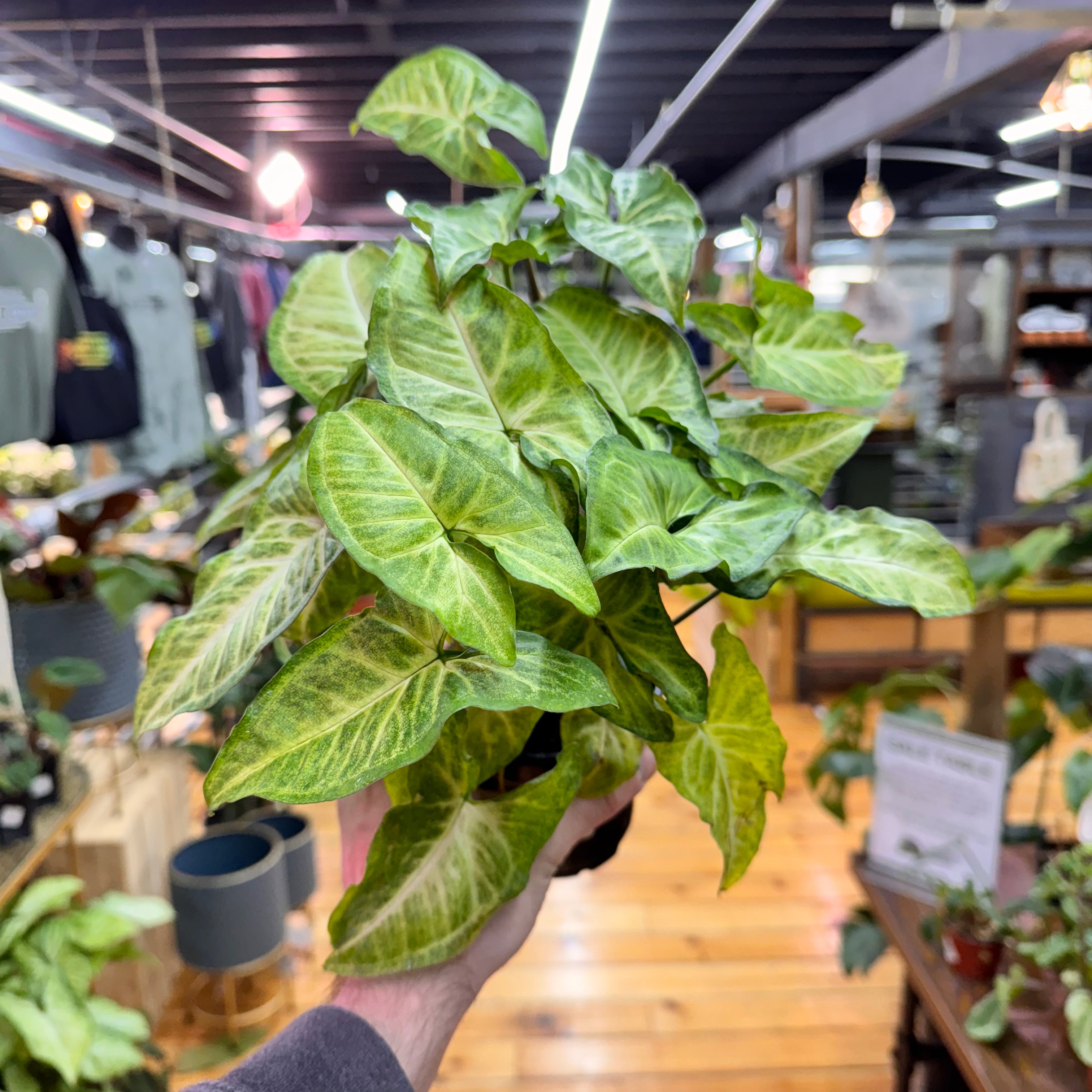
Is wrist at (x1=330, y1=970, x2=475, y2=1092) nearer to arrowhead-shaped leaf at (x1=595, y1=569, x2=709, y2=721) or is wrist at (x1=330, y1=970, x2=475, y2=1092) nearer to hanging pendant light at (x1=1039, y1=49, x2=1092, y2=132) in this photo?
arrowhead-shaped leaf at (x1=595, y1=569, x2=709, y2=721)

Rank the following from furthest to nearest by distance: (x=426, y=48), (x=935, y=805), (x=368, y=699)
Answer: (x=426, y=48)
(x=935, y=805)
(x=368, y=699)

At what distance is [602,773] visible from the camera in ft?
2.59

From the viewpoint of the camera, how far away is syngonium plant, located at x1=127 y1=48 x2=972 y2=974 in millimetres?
507

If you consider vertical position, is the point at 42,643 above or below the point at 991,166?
below

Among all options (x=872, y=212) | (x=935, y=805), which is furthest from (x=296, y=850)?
(x=872, y=212)

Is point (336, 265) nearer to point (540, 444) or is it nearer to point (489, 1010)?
point (540, 444)

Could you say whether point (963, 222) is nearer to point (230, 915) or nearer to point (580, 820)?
point (230, 915)

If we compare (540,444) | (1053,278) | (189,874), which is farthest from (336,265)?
(1053,278)

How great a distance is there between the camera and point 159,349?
334 cm

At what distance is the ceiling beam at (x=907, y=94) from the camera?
3.04 meters

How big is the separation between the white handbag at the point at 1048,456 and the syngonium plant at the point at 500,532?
3.64 metres

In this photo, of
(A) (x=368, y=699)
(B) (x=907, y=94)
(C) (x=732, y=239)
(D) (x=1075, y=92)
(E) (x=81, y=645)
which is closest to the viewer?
(A) (x=368, y=699)

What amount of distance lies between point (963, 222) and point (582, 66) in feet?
27.5

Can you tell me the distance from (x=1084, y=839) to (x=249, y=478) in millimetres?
1287
